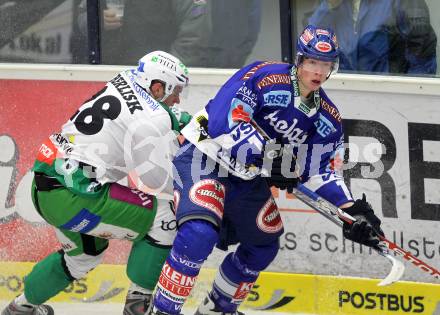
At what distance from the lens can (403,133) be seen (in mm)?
6000

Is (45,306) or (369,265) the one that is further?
(369,265)

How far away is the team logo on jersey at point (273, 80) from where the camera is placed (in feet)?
16.1

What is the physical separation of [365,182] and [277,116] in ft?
4.09

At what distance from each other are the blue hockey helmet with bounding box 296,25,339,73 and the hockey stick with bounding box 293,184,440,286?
0.65 metres

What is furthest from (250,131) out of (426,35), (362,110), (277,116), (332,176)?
(426,35)

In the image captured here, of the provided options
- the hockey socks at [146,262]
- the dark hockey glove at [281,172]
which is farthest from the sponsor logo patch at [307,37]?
the hockey socks at [146,262]

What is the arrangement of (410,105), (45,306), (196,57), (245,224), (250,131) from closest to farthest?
(250,131) < (245,224) < (45,306) < (410,105) < (196,57)

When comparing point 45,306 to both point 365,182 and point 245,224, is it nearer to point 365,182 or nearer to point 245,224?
point 245,224

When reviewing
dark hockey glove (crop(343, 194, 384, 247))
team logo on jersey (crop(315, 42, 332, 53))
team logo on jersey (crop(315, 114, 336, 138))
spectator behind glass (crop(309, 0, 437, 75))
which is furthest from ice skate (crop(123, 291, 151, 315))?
spectator behind glass (crop(309, 0, 437, 75))

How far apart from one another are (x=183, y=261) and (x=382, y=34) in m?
2.15

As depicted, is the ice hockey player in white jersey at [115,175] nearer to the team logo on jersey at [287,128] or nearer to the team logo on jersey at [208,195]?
the team logo on jersey at [208,195]

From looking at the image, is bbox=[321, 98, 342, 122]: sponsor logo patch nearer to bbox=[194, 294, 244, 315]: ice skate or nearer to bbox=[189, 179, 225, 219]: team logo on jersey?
bbox=[189, 179, 225, 219]: team logo on jersey

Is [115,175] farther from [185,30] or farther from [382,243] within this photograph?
[185,30]

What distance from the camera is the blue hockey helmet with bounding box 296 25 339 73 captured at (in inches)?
192
